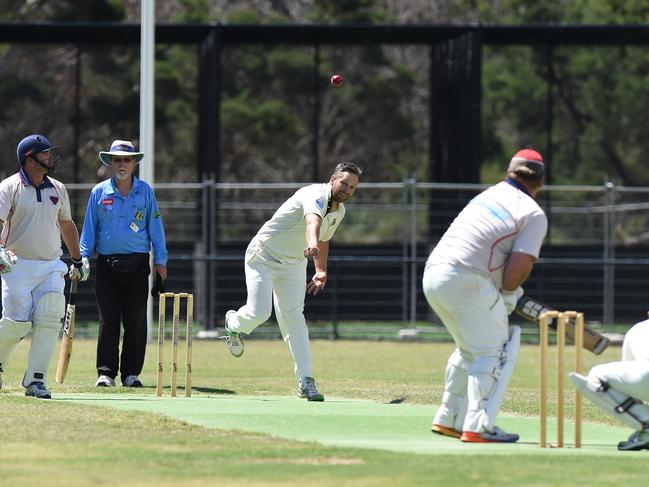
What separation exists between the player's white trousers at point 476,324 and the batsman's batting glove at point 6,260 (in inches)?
142

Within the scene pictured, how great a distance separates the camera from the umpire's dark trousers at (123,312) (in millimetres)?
14086

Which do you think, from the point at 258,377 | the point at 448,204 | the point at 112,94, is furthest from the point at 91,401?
the point at 112,94

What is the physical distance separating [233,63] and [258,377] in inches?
744

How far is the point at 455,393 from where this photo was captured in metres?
10.2

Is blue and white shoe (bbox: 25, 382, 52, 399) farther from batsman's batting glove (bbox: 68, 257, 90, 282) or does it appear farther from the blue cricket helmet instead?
the blue cricket helmet

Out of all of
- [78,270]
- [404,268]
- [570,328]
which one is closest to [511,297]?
[570,328]

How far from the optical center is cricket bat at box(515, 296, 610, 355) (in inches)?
380

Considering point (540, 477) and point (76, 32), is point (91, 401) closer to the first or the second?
point (540, 477)

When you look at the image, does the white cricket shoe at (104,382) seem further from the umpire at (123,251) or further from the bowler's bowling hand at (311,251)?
the bowler's bowling hand at (311,251)

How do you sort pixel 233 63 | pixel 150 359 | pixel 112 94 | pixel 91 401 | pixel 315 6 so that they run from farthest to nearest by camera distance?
pixel 315 6 < pixel 233 63 < pixel 112 94 < pixel 150 359 < pixel 91 401

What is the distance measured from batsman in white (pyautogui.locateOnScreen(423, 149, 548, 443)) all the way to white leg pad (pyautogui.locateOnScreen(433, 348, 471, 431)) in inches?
2.7

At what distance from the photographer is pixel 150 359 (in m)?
18.9

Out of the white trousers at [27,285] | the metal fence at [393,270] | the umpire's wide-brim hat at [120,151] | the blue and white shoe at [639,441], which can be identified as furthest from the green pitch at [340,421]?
the metal fence at [393,270]

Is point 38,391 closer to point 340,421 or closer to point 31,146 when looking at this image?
point 31,146
